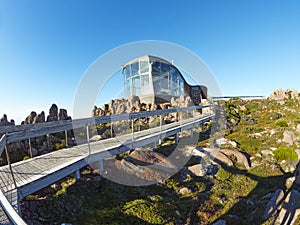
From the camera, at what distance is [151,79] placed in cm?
2050

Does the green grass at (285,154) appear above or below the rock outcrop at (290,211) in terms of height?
above

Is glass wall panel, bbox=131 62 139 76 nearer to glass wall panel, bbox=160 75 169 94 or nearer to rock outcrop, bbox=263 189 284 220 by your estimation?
glass wall panel, bbox=160 75 169 94

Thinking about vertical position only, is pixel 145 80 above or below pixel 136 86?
above

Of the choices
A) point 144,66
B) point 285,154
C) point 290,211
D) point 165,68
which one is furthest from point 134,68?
point 290,211

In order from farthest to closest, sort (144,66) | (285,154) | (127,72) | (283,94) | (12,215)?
(283,94) < (127,72) < (144,66) < (285,154) < (12,215)

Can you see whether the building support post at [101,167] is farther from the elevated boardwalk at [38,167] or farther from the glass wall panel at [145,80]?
the glass wall panel at [145,80]

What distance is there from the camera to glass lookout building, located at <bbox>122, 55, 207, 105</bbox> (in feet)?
67.7

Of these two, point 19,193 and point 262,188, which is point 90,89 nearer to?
point 19,193

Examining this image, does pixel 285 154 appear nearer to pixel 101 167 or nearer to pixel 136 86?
pixel 101 167

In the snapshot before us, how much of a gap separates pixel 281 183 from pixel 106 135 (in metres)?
7.66

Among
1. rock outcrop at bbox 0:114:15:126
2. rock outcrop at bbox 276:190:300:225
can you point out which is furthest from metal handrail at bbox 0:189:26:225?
rock outcrop at bbox 0:114:15:126

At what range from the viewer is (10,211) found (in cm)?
149

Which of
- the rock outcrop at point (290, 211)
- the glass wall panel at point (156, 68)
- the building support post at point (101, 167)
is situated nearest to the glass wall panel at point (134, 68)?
the glass wall panel at point (156, 68)

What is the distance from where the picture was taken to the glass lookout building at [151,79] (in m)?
20.6
